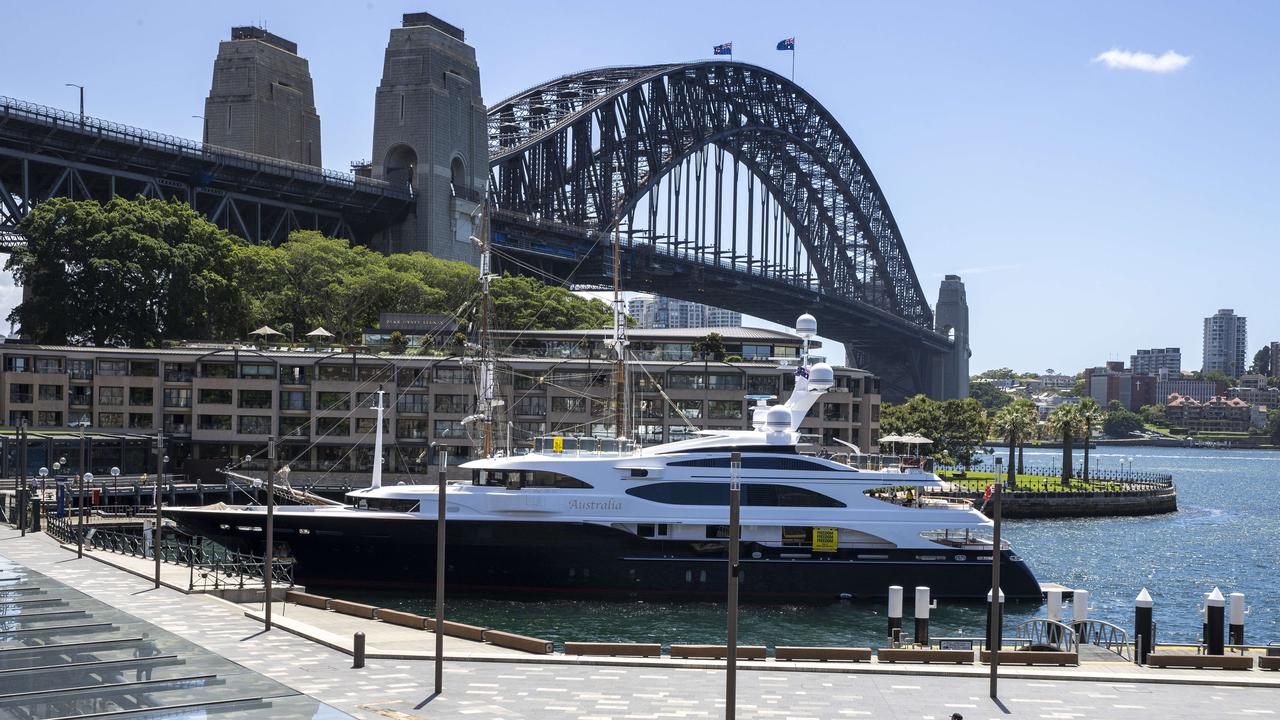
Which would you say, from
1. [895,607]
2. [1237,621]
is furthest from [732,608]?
[1237,621]

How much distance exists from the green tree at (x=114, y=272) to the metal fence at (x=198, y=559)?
113ft

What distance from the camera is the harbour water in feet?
143

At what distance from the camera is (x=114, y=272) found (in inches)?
3600

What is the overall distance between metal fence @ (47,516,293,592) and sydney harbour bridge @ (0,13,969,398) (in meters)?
24.1

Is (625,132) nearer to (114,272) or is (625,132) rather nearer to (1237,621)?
(114,272)

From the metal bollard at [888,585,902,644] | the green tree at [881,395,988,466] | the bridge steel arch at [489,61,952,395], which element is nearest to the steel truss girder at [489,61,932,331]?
the bridge steel arch at [489,61,952,395]

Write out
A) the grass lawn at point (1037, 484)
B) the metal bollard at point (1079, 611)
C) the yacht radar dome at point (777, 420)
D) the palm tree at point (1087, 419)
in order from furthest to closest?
1. the palm tree at point (1087, 419)
2. the grass lawn at point (1037, 484)
3. the yacht radar dome at point (777, 420)
4. the metal bollard at point (1079, 611)

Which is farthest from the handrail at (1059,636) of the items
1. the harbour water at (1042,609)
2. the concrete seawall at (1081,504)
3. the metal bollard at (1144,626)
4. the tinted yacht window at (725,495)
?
the concrete seawall at (1081,504)

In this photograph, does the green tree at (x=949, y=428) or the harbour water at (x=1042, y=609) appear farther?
the green tree at (x=949, y=428)

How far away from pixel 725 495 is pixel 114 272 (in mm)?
60203

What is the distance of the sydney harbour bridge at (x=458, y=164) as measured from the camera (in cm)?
10288

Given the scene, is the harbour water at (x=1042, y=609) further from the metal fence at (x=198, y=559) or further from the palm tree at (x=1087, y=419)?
the palm tree at (x=1087, y=419)

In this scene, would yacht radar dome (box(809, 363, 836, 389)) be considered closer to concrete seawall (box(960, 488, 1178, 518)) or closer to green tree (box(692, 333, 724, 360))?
green tree (box(692, 333, 724, 360))

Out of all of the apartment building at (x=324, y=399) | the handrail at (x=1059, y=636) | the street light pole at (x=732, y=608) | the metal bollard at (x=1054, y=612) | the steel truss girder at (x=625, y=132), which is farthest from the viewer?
the steel truss girder at (x=625, y=132)
